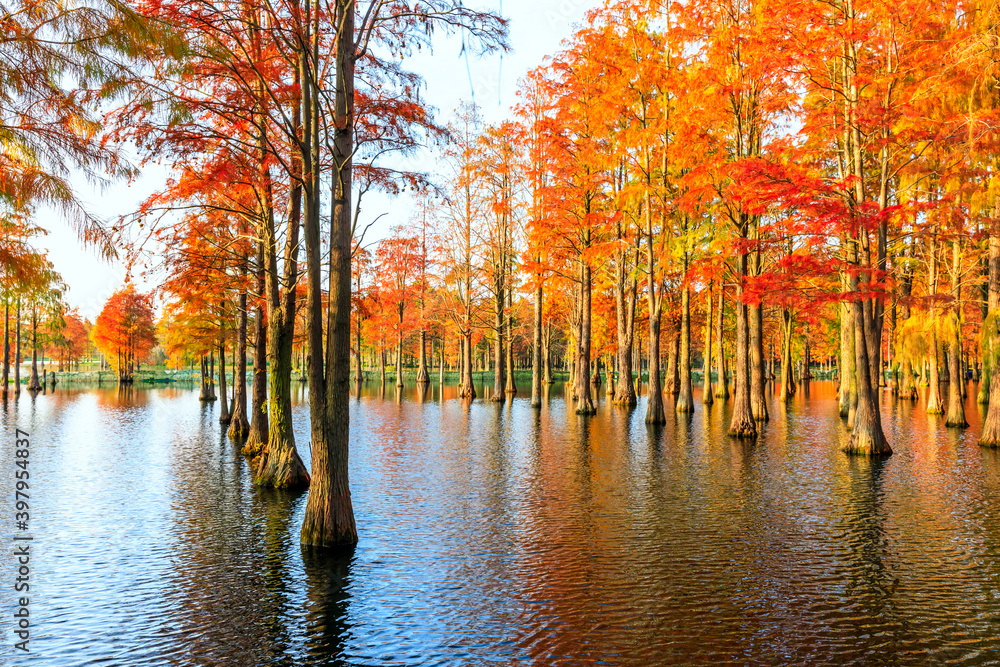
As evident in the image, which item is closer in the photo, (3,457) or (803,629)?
(803,629)

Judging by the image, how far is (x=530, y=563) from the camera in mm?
9180

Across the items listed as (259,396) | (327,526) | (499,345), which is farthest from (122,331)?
(327,526)

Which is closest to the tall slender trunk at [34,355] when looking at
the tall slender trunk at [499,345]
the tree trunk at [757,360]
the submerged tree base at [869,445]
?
the tall slender trunk at [499,345]

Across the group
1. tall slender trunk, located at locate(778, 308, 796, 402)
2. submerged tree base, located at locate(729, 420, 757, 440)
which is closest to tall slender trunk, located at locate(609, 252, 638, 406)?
submerged tree base, located at locate(729, 420, 757, 440)

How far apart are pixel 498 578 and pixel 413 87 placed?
867cm

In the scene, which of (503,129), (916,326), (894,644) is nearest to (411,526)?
(894,644)

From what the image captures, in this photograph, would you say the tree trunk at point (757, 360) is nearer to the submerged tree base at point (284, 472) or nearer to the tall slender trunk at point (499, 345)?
the submerged tree base at point (284, 472)

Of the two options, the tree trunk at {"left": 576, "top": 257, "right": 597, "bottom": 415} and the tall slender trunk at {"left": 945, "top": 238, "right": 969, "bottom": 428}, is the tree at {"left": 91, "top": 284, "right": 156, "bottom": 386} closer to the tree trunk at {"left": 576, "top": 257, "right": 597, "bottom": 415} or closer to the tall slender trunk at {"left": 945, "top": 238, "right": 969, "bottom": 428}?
the tree trunk at {"left": 576, "top": 257, "right": 597, "bottom": 415}

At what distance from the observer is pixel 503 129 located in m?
35.7

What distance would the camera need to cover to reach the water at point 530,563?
661 cm

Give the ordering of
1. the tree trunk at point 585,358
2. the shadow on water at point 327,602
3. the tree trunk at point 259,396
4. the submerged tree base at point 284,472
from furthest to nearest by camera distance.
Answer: the tree trunk at point 585,358 → the tree trunk at point 259,396 → the submerged tree base at point 284,472 → the shadow on water at point 327,602

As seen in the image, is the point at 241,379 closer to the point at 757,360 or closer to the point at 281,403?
the point at 281,403

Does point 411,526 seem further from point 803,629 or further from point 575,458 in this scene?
point 575,458

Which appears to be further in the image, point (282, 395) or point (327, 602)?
point (282, 395)
